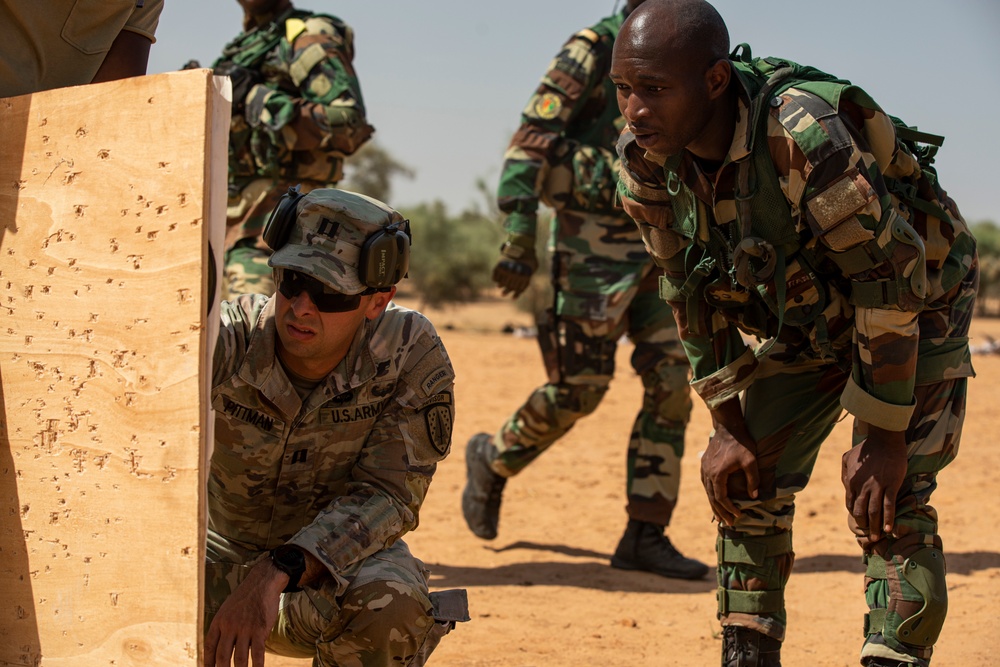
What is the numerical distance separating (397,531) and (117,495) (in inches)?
36.7

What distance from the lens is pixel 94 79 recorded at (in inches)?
123

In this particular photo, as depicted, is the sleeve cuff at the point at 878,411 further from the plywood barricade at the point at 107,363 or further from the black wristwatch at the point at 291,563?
the plywood barricade at the point at 107,363

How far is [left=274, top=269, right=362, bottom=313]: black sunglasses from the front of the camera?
122 inches

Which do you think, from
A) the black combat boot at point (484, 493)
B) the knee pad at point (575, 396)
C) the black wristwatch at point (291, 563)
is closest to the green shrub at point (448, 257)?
the black combat boot at point (484, 493)

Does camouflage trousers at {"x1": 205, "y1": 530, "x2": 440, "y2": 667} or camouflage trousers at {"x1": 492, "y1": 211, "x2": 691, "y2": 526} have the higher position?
camouflage trousers at {"x1": 492, "y1": 211, "x2": 691, "y2": 526}

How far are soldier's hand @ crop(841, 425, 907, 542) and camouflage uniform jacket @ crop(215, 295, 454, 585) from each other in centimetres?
118

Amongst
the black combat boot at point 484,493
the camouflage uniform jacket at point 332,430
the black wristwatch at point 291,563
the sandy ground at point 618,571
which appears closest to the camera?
the black wristwatch at point 291,563

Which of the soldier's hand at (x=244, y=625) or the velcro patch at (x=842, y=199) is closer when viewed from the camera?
the soldier's hand at (x=244, y=625)

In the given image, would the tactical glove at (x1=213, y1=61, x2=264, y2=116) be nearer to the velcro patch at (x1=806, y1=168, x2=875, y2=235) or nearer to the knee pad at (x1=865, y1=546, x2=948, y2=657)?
the velcro patch at (x1=806, y1=168, x2=875, y2=235)

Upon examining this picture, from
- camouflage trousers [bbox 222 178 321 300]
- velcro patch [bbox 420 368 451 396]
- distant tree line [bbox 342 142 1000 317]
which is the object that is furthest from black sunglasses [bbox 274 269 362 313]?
distant tree line [bbox 342 142 1000 317]

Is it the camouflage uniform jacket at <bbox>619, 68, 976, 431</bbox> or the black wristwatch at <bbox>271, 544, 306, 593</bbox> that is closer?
the black wristwatch at <bbox>271, 544, 306, 593</bbox>

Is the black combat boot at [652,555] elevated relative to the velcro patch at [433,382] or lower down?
lower down

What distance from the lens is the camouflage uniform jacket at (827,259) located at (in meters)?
3.23

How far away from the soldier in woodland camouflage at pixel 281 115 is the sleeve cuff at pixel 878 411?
9.86ft
